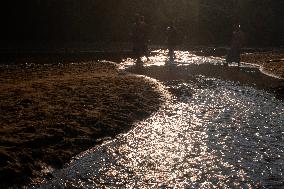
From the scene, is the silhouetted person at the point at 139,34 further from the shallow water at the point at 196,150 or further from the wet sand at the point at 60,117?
the shallow water at the point at 196,150

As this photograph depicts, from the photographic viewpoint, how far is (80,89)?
18.7 m

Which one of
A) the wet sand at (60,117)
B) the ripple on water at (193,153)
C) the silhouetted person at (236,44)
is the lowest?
the ripple on water at (193,153)

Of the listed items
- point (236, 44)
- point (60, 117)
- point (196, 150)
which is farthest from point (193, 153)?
point (236, 44)

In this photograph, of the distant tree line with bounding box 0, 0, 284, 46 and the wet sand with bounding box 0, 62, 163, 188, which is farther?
the distant tree line with bounding box 0, 0, 284, 46

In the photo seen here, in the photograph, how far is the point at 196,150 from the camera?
1210 cm

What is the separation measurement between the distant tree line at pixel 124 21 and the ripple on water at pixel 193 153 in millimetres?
43511

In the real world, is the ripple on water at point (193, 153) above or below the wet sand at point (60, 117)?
below

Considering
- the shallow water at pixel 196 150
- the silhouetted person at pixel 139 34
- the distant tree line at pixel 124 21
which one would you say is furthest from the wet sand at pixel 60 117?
the distant tree line at pixel 124 21

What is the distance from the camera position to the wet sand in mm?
10844

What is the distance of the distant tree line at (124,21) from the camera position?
6125cm

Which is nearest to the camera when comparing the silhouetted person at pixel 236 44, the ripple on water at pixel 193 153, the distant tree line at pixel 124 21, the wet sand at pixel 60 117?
the ripple on water at pixel 193 153

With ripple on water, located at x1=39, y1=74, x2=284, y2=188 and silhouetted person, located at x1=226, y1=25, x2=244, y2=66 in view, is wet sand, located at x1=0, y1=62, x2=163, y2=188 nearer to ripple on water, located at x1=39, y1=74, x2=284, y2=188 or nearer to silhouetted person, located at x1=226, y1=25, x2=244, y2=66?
ripple on water, located at x1=39, y1=74, x2=284, y2=188

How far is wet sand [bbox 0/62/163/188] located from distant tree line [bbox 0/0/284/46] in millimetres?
39871

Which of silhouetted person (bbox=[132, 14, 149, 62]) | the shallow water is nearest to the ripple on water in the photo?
the shallow water
